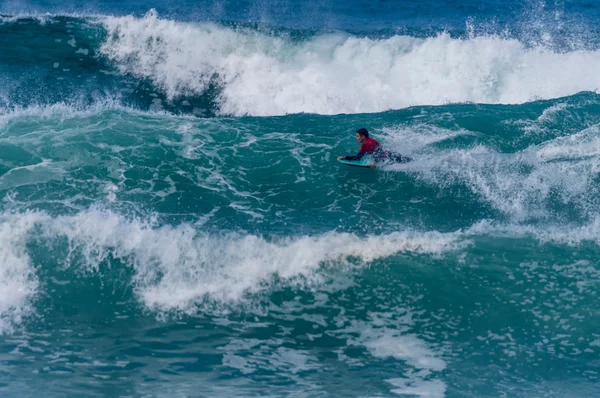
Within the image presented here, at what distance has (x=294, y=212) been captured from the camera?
1438 cm

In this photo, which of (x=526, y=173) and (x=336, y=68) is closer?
(x=526, y=173)

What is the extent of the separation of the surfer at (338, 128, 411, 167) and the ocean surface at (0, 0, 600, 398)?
9.0 inches

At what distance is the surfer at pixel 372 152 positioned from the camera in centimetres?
1570

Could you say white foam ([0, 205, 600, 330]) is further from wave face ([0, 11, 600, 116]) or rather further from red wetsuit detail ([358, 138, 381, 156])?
wave face ([0, 11, 600, 116])

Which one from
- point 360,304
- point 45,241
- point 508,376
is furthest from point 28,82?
point 508,376

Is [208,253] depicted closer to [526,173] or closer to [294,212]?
[294,212]

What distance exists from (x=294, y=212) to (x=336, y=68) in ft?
27.3

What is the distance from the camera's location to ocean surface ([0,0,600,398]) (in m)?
10.9

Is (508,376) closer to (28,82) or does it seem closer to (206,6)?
(28,82)

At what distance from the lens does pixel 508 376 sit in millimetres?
10523

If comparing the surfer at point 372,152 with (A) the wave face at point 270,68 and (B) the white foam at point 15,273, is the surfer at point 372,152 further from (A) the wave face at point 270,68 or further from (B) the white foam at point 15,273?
(B) the white foam at point 15,273

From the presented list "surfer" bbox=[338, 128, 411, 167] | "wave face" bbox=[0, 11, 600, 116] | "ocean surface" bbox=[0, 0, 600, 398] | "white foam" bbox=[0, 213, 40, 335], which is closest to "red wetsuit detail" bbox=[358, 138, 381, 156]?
"surfer" bbox=[338, 128, 411, 167]

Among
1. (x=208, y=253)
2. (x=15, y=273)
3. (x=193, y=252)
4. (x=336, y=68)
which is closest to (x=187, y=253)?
(x=193, y=252)

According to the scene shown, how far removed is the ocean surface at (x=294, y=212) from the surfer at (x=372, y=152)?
0.23 m
